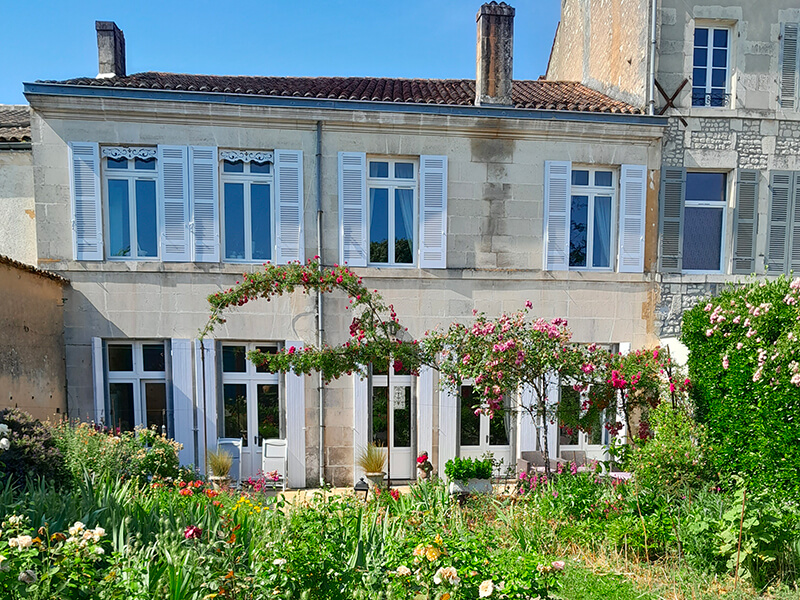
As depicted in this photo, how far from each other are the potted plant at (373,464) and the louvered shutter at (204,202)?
372 cm

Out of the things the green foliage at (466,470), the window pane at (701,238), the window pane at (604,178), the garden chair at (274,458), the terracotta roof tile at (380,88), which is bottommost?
the garden chair at (274,458)

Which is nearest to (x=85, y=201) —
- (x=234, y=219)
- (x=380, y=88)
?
(x=234, y=219)

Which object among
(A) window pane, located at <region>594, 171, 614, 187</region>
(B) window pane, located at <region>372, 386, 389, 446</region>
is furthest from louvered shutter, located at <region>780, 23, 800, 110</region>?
(B) window pane, located at <region>372, 386, 389, 446</region>

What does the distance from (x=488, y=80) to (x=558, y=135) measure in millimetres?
1423

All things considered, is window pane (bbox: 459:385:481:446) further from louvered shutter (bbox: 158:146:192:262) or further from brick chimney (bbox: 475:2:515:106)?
louvered shutter (bbox: 158:146:192:262)

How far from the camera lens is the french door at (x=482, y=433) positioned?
799cm

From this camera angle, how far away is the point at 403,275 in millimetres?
7684

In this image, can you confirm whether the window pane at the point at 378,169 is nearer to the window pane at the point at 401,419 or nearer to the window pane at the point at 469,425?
the window pane at the point at 401,419

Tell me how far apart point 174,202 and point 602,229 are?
22.5 feet

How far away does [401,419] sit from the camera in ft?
26.2

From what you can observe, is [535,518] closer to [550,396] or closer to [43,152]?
[550,396]

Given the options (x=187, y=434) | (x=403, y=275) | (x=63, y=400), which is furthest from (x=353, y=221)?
(x=63, y=400)

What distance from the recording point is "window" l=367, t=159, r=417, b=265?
25.6ft

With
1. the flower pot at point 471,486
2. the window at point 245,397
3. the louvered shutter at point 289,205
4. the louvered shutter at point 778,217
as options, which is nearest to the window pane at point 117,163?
the louvered shutter at point 289,205
